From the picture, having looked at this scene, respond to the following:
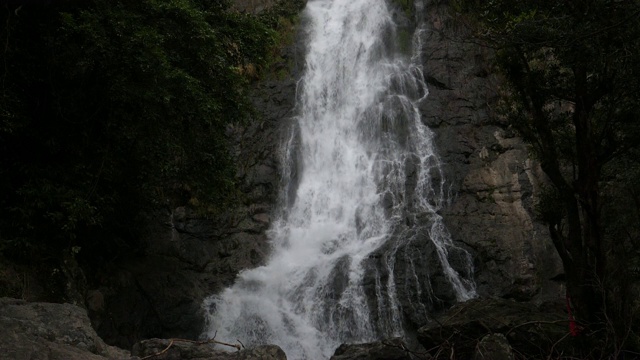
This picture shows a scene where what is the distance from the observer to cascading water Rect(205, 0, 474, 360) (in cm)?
1323

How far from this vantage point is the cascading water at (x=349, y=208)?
13.2 metres

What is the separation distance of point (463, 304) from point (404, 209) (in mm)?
7086

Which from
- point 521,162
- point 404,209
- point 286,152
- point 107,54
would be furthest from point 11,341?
point 521,162

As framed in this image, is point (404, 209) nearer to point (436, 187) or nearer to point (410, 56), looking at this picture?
point (436, 187)

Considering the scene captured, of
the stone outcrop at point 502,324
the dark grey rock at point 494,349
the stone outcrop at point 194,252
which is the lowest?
the dark grey rock at point 494,349

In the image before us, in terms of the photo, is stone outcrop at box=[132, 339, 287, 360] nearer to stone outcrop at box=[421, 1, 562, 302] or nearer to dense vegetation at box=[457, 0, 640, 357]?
dense vegetation at box=[457, 0, 640, 357]

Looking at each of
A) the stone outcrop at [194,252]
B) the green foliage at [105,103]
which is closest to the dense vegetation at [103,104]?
the green foliage at [105,103]

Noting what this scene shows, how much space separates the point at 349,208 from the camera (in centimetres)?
1672

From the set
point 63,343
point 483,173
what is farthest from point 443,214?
point 63,343

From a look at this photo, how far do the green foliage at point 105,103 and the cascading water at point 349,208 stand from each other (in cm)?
415

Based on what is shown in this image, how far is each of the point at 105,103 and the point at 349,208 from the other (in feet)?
27.9

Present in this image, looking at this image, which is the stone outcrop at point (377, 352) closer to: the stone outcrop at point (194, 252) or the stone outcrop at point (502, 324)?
the stone outcrop at point (502, 324)

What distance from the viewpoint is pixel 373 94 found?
1933 centimetres

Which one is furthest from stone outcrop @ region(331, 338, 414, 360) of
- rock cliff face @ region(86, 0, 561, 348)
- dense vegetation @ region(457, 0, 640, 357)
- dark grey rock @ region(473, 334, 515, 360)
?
rock cliff face @ region(86, 0, 561, 348)
